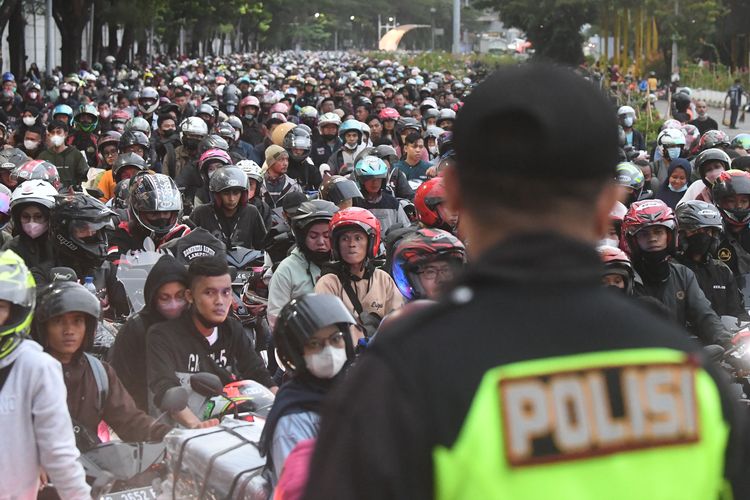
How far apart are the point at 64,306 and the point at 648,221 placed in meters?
Answer: 4.15

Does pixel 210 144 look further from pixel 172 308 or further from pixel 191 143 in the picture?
pixel 172 308

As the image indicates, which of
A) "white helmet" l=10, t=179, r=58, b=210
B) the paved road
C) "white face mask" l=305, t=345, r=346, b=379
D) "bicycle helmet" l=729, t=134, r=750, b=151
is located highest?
"white face mask" l=305, t=345, r=346, b=379

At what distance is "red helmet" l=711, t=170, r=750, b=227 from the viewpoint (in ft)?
36.2

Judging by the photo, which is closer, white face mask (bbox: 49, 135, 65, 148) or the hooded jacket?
the hooded jacket

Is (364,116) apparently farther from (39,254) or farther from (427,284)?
(427,284)

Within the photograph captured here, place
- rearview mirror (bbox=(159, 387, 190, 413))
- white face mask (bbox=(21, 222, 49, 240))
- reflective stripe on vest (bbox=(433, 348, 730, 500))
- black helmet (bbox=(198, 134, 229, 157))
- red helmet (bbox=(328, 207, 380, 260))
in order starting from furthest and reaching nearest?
black helmet (bbox=(198, 134, 229, 157)), white face mask (bbox=(21, 222, 49, 240)), red helmet (bbox=(328, 207, 380, 260)), rearview mirror (bbox=(159, 387, 190, 413)), reflective stripe on vest (bbox=(433, 348, 730, 500))

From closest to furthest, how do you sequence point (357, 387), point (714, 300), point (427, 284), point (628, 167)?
1. point (357, 387)
2. point (427, 284)
3. point (714, 300)
4. point (628, 167)

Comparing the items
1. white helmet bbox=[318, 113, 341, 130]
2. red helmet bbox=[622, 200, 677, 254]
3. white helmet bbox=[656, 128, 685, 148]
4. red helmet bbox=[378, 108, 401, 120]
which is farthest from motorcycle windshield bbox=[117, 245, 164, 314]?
red helmet bbox=[378, 108, 401, 120]

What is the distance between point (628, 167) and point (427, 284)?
259 inches

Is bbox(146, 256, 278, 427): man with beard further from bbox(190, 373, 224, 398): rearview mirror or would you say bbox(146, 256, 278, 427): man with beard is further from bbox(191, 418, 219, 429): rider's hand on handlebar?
bbox(191, 418, 219, 429): rider's hand on handlebar

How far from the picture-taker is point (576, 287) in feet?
6.73

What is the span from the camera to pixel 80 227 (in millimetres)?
9188

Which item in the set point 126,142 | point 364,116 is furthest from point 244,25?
point 126,142

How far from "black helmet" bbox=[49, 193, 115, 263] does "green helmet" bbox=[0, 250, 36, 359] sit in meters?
3.96
